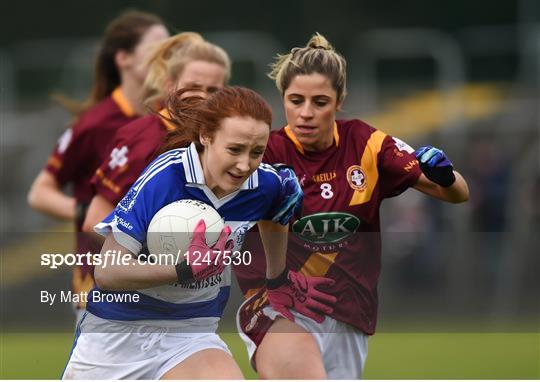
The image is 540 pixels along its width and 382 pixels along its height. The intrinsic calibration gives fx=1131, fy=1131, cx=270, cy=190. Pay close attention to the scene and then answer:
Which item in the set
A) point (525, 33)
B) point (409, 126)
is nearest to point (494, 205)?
point (409, 126)

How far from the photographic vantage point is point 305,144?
493cm

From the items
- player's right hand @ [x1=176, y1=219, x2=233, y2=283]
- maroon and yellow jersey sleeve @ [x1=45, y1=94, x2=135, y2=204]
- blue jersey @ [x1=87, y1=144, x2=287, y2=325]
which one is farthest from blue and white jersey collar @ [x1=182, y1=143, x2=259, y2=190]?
maroon and yellow jersey sleeve @ [x1=45, y1=94, x2=135, y2=204]

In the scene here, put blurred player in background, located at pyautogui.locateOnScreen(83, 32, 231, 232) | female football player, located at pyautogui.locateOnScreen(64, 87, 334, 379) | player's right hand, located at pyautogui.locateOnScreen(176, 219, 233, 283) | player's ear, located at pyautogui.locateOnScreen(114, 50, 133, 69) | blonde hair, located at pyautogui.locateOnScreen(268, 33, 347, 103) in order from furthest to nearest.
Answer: player's ear, located at pyautogui.locateOnScreen(114, 50, 133, 69), blurred player in background, located at pyautogui.locateOnScreen(83, 32, 231, 232), blonde hair, located at pyautogui.locateOnScreen(268, 33, 347, 103), female football player, located at pyautogui.locateOnScreen(64, 87, 334, 379), player's right hand, located at pyautogui.locateOnScreen(176, 219, 233, 283)

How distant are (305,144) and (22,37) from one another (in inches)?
474

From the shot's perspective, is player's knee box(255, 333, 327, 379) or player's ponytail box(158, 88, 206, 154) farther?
player's knee box(255, 333, 327, 379)

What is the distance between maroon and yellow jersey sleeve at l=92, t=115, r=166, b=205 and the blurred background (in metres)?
1.95

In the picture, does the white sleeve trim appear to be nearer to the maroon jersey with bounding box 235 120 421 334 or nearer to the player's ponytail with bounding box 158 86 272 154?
the player's ponytail with bounding box 158 86 272 154

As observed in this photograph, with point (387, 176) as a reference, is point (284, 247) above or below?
below

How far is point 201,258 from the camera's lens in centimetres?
410

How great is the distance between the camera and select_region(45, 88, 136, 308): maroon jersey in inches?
260

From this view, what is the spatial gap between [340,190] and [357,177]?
0.09m

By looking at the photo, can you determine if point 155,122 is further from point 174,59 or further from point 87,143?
point 87,143

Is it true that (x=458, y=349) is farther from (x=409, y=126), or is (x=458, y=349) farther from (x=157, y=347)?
(x=409, y=126)

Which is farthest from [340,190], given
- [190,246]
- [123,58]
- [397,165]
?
[123,58]
